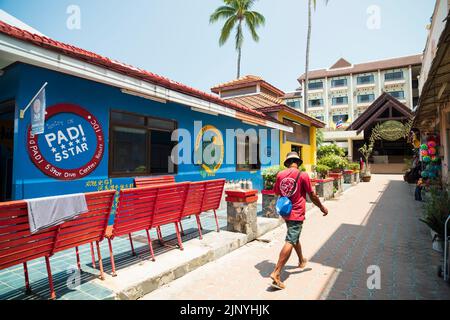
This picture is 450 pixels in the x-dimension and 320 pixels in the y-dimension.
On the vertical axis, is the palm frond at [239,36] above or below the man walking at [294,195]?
above

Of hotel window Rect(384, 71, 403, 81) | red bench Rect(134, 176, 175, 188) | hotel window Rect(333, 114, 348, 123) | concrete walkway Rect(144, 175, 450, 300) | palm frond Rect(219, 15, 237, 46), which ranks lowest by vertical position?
concrete walkway Rect(144, 175, 450, 300)

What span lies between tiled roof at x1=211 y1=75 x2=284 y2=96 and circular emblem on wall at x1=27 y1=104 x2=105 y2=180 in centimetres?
1061

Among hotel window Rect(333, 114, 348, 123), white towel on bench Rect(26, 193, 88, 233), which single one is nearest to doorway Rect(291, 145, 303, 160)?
white towel on bench Rect(26, 193, 88, 233)

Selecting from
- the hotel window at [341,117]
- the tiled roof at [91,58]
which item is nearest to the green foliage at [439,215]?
the tiled roof at [91,58]

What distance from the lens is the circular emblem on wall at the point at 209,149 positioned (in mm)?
8281

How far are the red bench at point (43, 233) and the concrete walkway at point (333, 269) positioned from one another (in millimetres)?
1105

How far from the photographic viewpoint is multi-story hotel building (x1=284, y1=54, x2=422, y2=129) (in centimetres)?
4012

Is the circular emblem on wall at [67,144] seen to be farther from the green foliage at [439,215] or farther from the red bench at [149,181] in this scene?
the green foliage at [439,215]

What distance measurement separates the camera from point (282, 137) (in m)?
12.9

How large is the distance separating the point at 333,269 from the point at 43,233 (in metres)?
3.89

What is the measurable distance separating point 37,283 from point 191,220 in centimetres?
378

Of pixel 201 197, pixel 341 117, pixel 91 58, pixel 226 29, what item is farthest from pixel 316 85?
pixel 91 58

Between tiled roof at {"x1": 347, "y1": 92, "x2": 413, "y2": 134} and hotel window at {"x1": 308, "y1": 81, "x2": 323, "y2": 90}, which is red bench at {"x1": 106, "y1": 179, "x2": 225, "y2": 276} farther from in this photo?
hotel window at {"x1": 308, "y1": 81, "x2": 323, "y2": 90}

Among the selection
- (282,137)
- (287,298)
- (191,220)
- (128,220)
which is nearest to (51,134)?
(128,220)
